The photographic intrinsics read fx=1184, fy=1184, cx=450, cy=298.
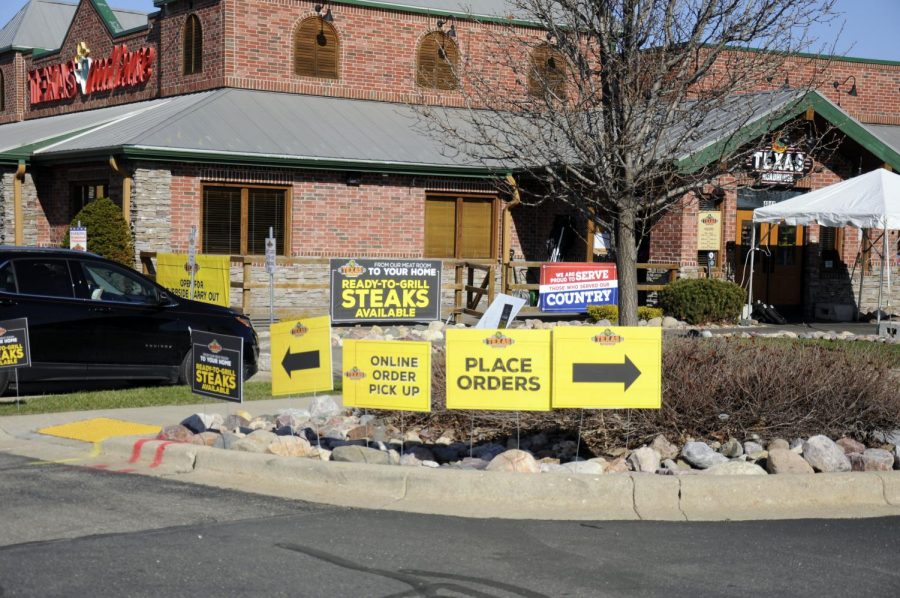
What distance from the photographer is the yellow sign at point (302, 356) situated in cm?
973

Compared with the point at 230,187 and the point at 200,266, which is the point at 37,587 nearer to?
the point at 200,266

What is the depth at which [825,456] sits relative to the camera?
9203 mm

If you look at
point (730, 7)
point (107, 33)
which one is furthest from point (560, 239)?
point (730, 7)

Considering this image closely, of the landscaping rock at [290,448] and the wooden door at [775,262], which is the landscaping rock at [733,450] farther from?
the wooden door at [775,262]

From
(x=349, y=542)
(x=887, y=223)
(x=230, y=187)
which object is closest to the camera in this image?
(x=349, y=542)

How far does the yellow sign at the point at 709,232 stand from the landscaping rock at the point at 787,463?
53.8 ft

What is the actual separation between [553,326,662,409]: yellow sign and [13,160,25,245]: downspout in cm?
2055

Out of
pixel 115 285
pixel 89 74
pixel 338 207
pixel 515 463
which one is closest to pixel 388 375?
pixel 515 463

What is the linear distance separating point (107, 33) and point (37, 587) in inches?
1091

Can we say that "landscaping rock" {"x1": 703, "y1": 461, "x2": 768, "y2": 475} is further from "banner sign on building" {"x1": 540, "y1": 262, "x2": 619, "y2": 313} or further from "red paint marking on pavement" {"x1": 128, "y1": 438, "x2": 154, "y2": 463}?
"banner sign on building" {"x1": 540, "y1": 262, "x2": 619, "y2": 313}

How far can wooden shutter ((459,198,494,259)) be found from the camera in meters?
27.0

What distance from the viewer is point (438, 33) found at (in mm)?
28500

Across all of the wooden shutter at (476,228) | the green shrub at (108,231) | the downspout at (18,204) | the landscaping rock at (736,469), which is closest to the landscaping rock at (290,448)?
the landscaping rock at (736,469)

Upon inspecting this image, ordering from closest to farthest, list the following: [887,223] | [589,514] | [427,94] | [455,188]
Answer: [589,514] → [887,223] → [455,188] → [427,94]
